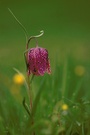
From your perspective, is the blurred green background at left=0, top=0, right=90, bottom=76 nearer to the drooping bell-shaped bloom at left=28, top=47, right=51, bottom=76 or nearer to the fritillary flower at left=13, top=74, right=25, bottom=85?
the fritillary flower at left=13, top=74, right=25, bottom=85

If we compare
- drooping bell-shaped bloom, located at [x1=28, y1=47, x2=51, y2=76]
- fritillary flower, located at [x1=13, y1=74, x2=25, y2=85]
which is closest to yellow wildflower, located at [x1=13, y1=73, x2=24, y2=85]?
fritillary flower, located at [x1=13, y1=74, x2=25, y2=85]

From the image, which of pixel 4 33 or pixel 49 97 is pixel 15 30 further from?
pixel 49 97

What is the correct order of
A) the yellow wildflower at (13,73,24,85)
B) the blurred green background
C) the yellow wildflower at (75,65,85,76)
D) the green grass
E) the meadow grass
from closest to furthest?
the meadow grass → the green grass → the yellow wildflower at (13,73,24,85) → the yellow wildflower at (75,65,85,76) → the blurred green background

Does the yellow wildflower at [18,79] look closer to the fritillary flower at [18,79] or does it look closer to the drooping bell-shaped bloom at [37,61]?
the fritillary flower at [18,79]

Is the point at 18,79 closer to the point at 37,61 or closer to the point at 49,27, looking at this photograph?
the point at 37,61

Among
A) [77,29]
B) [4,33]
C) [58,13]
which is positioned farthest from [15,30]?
[58,13]
